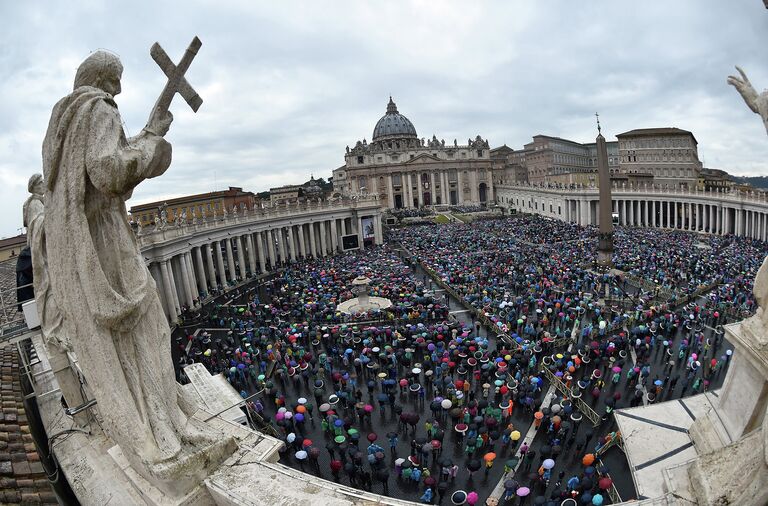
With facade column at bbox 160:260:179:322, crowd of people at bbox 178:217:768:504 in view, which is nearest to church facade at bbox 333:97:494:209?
crowd of people at bbox 178:217:768:504

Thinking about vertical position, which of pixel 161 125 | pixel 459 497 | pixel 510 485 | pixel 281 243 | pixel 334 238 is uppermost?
pixel 161 125

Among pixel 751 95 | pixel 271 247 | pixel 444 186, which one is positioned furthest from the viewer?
pixel 444 186

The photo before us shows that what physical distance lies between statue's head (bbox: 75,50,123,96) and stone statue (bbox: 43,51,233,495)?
0.04 ft

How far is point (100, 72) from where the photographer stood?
5148 mm

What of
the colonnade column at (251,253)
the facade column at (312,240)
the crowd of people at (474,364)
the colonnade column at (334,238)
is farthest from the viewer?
the colonnade column at (334,238)

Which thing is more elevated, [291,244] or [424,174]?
[424,174]

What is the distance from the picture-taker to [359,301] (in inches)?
1193

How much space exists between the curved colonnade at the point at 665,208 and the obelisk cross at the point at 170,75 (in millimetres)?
60260

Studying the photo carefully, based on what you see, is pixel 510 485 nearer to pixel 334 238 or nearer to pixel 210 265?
pixel 210 265

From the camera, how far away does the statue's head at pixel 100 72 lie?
16.7 ft

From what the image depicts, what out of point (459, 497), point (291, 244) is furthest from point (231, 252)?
point (459, 497)

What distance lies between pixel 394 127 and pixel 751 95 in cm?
13132

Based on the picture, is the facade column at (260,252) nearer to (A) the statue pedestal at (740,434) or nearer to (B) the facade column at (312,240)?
(B) the facade column at (312,240)

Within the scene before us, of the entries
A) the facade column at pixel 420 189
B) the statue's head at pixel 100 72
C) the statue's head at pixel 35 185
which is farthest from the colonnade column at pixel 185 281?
the facade column at pixel 420 189
